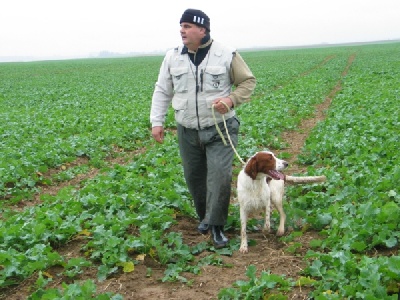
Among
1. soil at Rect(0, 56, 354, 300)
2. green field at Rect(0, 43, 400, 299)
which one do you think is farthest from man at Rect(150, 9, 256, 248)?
green field at Rect(0, 43, 400, 299)

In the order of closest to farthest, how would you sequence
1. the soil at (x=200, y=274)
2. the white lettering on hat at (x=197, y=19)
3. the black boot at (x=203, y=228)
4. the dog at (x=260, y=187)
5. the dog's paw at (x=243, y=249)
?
the soil at (x=200, y=274), the white lettering on hat at (x=197, y=19), the dog at (x=260, y=187), the dog's paw at (x=243, y=249), the black boot at (x=203, y=228)

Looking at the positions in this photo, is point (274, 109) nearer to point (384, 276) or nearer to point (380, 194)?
point (380, 194)

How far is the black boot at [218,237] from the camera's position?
503cm

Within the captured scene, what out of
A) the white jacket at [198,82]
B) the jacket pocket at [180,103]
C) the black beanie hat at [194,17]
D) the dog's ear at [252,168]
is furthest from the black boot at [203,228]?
the black beanie hat at [194,17]

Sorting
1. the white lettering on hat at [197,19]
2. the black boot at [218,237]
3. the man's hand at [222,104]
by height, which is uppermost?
the white lettering on hat at [197,19]

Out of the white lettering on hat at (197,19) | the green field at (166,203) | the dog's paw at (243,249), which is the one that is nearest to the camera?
the green field at (166,203)

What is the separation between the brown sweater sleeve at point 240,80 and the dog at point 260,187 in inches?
23.9

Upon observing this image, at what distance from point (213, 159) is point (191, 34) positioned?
1.31 metres

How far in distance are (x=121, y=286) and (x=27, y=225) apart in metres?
1.65

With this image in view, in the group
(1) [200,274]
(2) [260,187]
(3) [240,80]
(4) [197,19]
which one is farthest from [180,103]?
(1) [200,274]

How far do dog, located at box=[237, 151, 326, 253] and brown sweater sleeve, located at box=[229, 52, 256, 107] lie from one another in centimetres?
61

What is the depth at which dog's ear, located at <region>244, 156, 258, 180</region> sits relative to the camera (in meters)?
4.83

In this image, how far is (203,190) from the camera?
216 inches

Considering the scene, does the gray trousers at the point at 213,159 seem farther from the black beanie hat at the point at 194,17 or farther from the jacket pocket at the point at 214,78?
the black beanie hat at the point at 194,17
